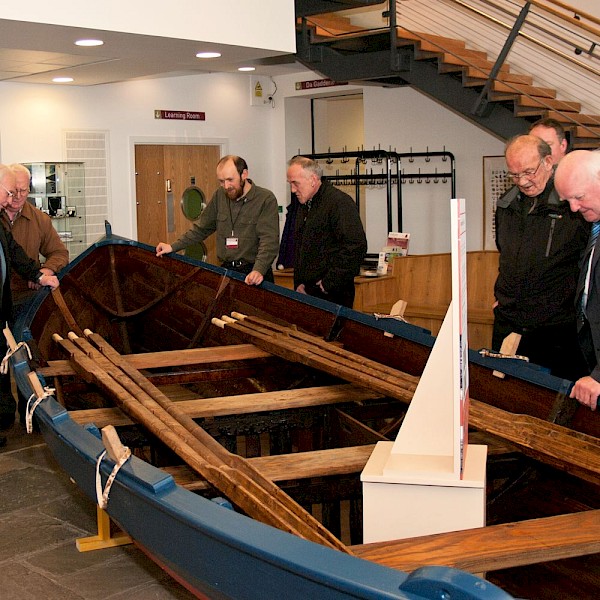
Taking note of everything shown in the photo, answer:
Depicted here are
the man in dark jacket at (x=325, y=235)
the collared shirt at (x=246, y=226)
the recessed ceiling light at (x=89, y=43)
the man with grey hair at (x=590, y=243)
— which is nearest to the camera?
the man with grey hair at (x=590, y=243)

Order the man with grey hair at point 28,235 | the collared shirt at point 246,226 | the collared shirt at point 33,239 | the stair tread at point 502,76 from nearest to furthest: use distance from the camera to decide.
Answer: the collared shirt at point 246,226, the man with grey hair at point 28,235, the collared shirt at point 33,239, the stair tread at point 502,76

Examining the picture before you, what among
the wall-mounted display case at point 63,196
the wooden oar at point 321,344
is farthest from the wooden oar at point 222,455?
the wall-mounted display case at point 63,196

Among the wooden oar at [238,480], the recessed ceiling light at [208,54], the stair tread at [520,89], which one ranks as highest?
the recessed ceiling light at [208,54]

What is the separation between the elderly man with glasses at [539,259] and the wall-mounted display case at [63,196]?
5626 mm

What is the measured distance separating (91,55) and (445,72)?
2.90 meters

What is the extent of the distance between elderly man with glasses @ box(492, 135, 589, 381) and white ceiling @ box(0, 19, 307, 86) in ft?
11.1

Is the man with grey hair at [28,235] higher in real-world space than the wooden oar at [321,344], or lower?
higher

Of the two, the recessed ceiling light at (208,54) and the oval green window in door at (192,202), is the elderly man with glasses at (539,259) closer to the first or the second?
the recessed ceiling light at (208,54)

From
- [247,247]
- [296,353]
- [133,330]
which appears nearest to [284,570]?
[296,353]

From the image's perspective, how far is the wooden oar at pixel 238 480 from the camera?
2467mm

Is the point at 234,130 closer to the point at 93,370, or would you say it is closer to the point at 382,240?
the point at 382,240

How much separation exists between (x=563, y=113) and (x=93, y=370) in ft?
15.1

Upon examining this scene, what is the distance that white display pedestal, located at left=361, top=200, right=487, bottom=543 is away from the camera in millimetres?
2449

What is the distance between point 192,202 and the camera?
10.8m
